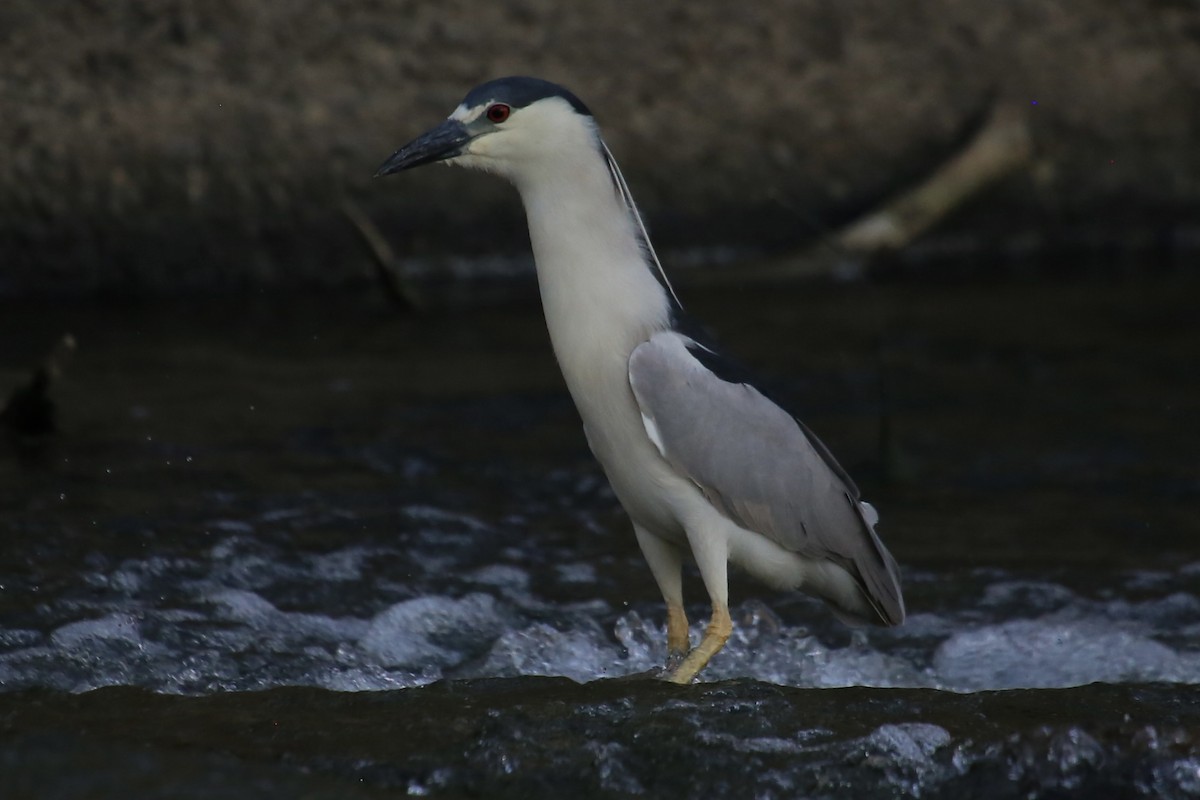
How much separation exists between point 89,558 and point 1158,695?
3.25m

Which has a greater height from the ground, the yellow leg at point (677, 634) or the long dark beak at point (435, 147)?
the long dark beak at point (435, 147)

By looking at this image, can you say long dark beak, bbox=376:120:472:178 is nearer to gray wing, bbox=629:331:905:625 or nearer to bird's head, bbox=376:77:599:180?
bird's head, bbox=376:77:599:180

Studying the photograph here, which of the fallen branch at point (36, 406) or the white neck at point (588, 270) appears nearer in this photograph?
the white neck at point (588, 270)

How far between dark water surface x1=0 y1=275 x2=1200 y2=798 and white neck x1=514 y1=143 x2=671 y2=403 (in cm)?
88

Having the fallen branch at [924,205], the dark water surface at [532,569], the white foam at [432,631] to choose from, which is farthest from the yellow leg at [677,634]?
the fallen branch at [924,205]

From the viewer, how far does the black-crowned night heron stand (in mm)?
4223

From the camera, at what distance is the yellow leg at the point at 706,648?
419 cm

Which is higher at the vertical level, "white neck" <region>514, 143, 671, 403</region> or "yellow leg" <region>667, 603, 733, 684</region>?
"white neck" <region>514, 143, 671, 403</region>

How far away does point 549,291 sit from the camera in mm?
4281

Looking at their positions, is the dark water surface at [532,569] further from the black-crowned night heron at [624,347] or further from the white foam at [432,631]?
the black-crowned night heron at [624,347]

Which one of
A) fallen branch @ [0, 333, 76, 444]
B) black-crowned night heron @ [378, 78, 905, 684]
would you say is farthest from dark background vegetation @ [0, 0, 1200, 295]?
black-crowned night heron @ [378, 78, 905, 684]

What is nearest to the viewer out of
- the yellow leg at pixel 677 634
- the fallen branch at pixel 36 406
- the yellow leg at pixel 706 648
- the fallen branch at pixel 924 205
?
the yellow leg at pixel 706 648

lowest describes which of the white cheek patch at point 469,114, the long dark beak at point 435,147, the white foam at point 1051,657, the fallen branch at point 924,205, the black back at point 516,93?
the white foam at point 1051,657

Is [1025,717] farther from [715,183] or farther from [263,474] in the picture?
[715,183]
